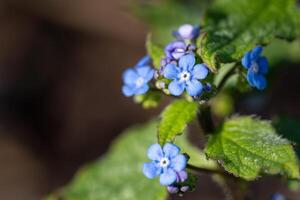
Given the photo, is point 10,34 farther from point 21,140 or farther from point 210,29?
point 210,29

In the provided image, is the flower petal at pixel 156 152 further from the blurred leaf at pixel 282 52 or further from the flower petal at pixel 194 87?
the blurred leaf at pixel 282 52

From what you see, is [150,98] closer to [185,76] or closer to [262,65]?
[185,76]

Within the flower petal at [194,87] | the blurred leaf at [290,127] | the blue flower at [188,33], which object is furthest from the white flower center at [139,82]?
the blurred leaf at [290,127]

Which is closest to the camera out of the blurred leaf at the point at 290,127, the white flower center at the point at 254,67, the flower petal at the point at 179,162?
the flower petal at the point at 179,162

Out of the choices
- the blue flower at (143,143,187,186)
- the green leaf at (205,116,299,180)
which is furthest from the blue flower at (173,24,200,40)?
the blue flower at (143,143,187,186)

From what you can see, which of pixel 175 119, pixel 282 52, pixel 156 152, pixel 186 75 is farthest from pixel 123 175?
pixel 282 52

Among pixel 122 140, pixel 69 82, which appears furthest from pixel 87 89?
pixel 122 140
